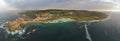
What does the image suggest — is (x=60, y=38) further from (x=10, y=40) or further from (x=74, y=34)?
(x=10, y=40)

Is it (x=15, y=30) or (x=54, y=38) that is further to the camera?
(x=15, y=30)

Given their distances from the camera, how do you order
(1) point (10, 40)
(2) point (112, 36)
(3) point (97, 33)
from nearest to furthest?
(1) point (10, 40)
(2) point (112, 36)
(3) point (97, 33)

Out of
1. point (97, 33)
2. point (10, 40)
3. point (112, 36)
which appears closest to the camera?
point (10, 40)

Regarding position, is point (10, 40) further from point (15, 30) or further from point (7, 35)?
point (15, 30)

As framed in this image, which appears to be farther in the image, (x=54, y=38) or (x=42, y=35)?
(x=42, y=35)

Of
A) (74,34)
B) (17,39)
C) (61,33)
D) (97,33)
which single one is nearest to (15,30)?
(17,39)

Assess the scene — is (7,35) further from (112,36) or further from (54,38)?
(112,36)

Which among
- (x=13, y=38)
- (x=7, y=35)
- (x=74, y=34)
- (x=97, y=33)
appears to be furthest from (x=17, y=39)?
(x=97, y=33)

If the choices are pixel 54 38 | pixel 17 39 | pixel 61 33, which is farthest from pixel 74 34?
pixel 17 39
